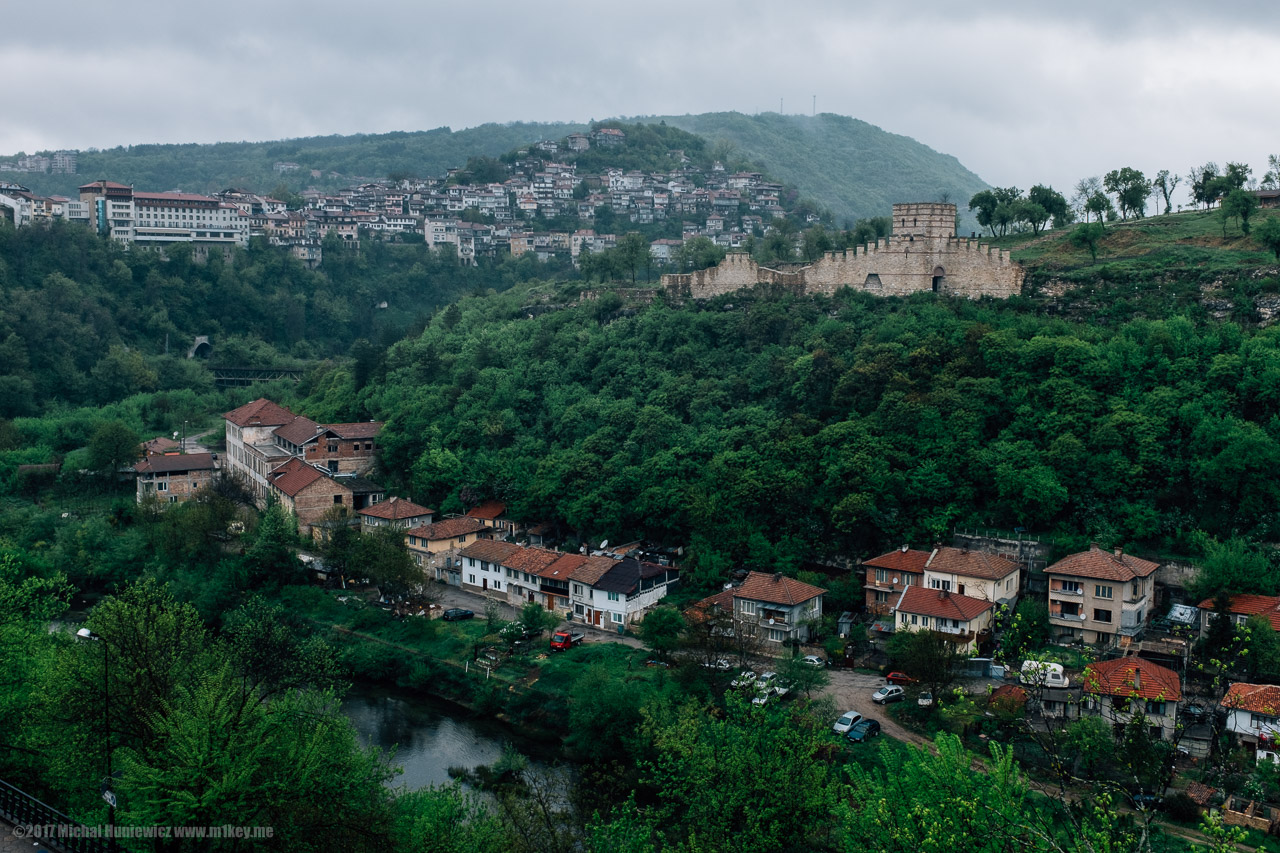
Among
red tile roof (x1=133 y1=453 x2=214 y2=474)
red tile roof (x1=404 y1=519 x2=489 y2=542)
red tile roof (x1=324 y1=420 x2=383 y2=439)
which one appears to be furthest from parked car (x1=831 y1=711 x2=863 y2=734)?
red tile roof (x1=133 y1=453 x2=214 y2=474)

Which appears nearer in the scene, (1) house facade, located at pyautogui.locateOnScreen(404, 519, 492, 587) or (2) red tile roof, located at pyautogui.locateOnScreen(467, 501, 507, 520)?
(1) house facade, located at pyautogui.locateOnScreen(404, 519, 492, 587)

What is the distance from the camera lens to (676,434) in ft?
115

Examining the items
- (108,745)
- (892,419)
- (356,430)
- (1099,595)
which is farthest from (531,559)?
(108,745)

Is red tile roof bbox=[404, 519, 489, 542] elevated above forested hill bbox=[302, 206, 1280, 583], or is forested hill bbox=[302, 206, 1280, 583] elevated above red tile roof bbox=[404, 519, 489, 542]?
forested hill bbox=[302, 206, 1280, 583]

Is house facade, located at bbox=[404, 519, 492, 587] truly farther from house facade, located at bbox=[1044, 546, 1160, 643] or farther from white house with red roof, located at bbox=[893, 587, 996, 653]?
house facade, located at bbox=[1044, 546, 1160, 643]

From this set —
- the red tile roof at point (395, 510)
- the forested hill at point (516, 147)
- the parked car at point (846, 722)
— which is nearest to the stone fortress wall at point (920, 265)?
the red tile roof at point (395, 510)

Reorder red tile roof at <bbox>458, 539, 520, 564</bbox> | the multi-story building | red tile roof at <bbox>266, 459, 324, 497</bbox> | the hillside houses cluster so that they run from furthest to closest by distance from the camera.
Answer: the hillside houses cluster < the multi-story building < red tile roof at <bbox>266, 459, 324, 497</bbox> < red tile roof at <bbox>458, 539, 520, 564</bbox>

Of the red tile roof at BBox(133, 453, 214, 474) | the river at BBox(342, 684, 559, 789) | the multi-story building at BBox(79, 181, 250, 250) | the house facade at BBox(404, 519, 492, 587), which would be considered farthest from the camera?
the multi-story building at BBox(79, 181, 250, 250)

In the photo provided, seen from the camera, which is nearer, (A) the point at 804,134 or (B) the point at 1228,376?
(B) the point at 1228,376

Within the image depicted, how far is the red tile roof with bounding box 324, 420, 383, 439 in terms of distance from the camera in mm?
40906

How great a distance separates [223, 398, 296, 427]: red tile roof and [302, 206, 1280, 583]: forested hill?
13.1 ft

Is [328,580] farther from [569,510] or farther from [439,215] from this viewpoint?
[439,215]

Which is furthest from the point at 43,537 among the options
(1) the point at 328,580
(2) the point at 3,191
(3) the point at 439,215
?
(3) the point at 439,215

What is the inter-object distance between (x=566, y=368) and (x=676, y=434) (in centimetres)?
806
